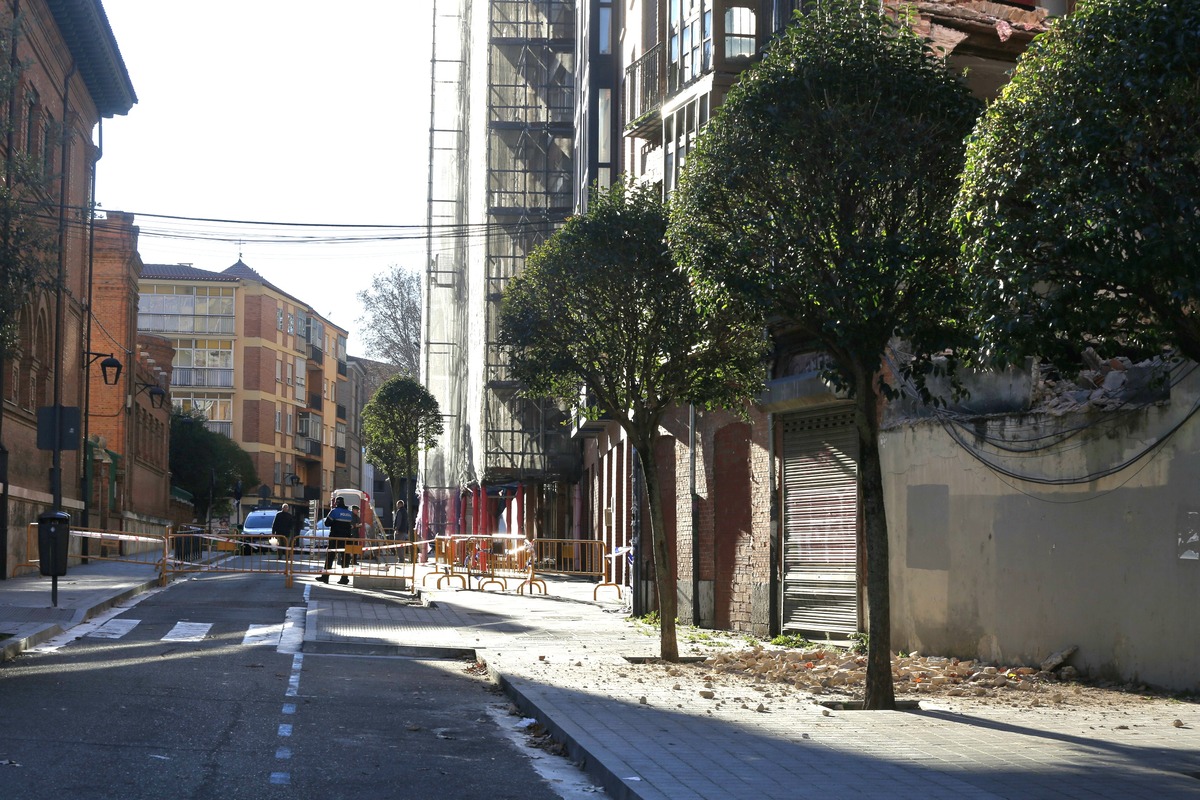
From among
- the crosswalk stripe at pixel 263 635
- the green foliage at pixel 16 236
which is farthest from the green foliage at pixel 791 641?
the green foliage at pixel 16 236

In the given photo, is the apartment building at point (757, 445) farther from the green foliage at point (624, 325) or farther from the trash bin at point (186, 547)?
the trash bin at point (186, 547)

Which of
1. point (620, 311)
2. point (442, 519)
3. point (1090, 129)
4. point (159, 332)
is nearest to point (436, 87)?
point (442, 519)

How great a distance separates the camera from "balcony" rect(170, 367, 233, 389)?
8462 centimetres

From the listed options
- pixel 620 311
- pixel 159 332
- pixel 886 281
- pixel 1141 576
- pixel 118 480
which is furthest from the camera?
pixel 159 332

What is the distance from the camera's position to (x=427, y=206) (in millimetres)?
53219

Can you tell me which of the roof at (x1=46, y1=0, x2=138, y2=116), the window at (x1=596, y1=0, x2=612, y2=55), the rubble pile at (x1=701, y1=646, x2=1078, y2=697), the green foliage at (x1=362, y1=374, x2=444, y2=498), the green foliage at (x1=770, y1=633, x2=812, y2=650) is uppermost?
the window at (x1=596, y1=0, x2=612, y2=55)

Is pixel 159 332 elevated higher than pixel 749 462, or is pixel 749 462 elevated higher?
pixel 159 332

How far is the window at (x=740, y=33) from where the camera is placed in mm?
19641

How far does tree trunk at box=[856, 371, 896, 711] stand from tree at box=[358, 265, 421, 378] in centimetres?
5642

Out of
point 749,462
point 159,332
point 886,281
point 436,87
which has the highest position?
point 436,87

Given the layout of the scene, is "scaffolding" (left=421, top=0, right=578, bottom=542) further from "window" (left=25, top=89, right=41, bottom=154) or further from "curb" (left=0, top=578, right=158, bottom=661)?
"curb" (left=0, top=578, right=158, bottom=661)

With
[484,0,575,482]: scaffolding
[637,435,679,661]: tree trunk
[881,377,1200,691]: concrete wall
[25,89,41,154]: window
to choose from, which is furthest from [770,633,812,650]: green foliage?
[484,0,575,482]: scaffolding

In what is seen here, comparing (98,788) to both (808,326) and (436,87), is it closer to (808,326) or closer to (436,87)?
Result: (808,326)

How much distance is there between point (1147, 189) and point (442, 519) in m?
49.3
